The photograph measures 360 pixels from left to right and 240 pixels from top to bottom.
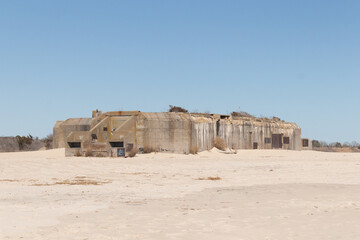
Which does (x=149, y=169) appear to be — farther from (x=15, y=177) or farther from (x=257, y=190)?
(x=257, y=190)

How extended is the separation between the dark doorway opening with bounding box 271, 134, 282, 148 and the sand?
1902 centimetres

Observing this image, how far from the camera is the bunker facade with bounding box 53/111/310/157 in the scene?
2898cm

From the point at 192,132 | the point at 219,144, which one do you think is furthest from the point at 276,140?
the point at 192,132

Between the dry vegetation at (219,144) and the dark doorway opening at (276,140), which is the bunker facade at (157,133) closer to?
the dry vegetation at (219,144)

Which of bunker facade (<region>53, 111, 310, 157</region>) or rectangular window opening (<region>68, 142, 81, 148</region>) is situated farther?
rectangular window opening (<region>68, 142, 81, 148</region>)

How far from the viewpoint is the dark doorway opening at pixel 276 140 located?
38938 millimetres

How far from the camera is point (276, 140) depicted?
129 ft

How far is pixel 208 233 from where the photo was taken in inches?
307

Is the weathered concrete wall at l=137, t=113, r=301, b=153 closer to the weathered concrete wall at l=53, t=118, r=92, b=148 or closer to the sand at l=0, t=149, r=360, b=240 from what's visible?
the weathered concrete wall at l=53, t=118, r=92, b=148

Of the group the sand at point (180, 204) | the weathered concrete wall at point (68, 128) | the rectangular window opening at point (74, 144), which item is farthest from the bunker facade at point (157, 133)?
the sand at point (180, 204)

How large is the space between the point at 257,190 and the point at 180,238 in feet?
21.1

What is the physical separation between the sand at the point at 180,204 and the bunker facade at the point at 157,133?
9089 millimetres

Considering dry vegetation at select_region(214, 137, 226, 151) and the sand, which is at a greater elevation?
dry vegetation at select_region(214, 137, 226, 151)

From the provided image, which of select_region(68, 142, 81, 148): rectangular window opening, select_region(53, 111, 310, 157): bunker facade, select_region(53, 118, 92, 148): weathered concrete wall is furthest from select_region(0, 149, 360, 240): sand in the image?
select_region(53, 118, 92, 148): weathered concrete wall
